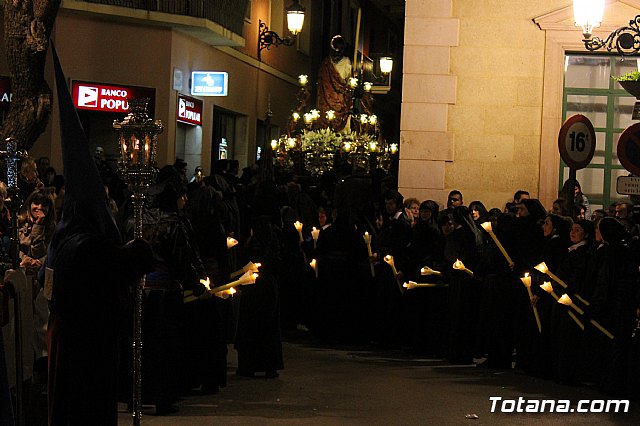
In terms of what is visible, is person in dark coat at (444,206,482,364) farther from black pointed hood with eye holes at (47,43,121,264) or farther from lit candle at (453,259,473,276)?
black pointed hood with eye holes at (47,43,121,264)

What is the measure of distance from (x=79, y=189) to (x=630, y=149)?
7859mm

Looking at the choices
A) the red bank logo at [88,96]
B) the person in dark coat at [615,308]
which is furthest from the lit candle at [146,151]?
the red bank logo at [88,96]

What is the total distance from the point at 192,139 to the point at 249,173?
25.4 feet

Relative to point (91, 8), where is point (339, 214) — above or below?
below

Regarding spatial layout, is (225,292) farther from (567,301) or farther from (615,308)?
(615,308)

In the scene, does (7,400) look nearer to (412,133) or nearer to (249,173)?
(412,133)

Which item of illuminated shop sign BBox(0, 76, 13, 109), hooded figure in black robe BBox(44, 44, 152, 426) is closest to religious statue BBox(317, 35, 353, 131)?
illuminated shop sign BBox(0, 76, 13, 109)

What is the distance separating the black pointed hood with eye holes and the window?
41.6 feet

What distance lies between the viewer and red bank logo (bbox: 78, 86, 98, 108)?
81.6 feet

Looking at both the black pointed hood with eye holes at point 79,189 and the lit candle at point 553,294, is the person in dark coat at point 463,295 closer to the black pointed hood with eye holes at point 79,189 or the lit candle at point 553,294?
the lit candle at point 553,294

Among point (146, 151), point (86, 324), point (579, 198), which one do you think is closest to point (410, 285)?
point (579, 198)

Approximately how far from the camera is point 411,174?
1905 cm

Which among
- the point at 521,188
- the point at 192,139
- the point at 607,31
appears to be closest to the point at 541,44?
the point at 607,31

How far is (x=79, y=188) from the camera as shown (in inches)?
291
